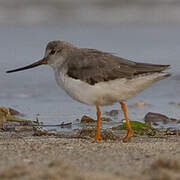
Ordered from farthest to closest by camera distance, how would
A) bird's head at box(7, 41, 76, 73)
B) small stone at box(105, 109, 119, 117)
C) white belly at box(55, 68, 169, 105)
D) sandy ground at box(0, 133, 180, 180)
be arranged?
1. small stone at box(105, 109, 119, 117)
2. bird's head at box(7, 41, 76, 73)
3. white belly at box(55, 68, 169, 105)
4. sandy ground at box(0, 133, 180, 180)

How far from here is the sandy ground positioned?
3393 mm

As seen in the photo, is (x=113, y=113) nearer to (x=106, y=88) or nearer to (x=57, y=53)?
A: (x=57, y=53)

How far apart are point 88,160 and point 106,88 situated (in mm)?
1783

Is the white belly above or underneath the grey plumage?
underneath

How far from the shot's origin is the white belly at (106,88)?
19.1 feet

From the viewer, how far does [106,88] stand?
19.2 feet

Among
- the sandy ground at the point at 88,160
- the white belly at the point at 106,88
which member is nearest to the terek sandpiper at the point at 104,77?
the white belly at the point at 106,88

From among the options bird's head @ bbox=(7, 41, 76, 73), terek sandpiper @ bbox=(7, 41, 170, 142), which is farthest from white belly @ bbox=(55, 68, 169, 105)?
bird's head @ bbox=(7, 41, 76, 73)

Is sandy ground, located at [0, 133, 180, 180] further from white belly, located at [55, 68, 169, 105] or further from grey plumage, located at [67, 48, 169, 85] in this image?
grey plumage, located at [67, 48, 169, 85]

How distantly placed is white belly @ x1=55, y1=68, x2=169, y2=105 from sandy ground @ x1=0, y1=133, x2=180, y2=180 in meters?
0.67

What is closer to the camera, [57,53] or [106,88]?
[106,88]

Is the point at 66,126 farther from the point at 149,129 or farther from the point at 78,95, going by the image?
the point at 78,95

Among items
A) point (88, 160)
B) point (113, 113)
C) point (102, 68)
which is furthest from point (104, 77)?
point (113, 113)

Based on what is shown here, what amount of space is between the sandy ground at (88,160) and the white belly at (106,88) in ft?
2.21
